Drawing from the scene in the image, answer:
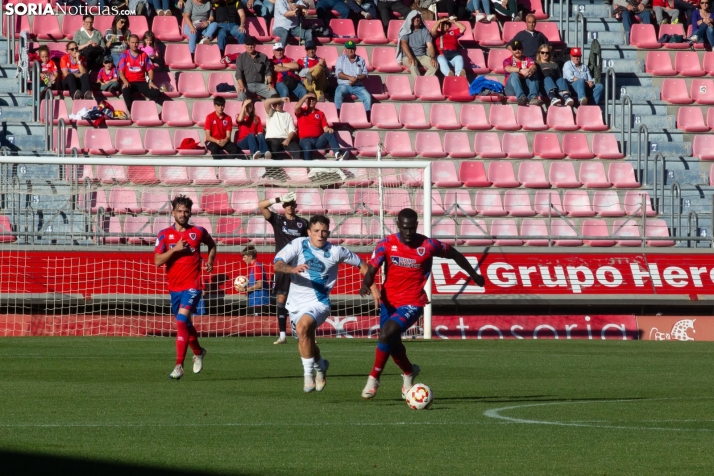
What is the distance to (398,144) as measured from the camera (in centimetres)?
2505

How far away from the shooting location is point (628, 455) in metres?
7.51

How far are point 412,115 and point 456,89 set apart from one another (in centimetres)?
130

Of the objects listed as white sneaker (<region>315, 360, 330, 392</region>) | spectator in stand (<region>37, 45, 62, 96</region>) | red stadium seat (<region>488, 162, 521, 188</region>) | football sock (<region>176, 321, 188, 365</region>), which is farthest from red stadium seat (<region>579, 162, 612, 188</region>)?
white sneaker (<region>315, 360, 330, 392</region>)

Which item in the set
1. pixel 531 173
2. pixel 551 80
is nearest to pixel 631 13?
pixel 551 80

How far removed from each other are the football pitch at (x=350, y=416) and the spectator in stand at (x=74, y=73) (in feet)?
29.9

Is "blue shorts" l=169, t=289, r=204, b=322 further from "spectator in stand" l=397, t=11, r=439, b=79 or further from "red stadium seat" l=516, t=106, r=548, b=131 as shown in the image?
"spectator in stand" l=397, t=11, r=439, b=79

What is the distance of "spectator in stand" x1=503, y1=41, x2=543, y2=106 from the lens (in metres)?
26.4

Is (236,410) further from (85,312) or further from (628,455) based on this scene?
(85,312)

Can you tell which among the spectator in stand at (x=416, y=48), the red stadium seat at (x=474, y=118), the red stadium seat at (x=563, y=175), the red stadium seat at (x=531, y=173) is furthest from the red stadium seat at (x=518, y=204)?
the spectator in stand at (x=416, y=48)

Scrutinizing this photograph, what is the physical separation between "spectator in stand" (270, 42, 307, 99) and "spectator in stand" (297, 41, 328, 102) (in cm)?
21

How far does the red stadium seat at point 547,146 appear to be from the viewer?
25.5 m

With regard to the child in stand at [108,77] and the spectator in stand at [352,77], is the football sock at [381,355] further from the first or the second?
the child in stand at [108,77]

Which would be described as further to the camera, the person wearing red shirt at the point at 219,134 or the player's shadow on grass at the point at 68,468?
the person wearing red shirt at the point at 219,134

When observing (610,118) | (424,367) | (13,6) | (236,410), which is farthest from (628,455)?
(13,6)
